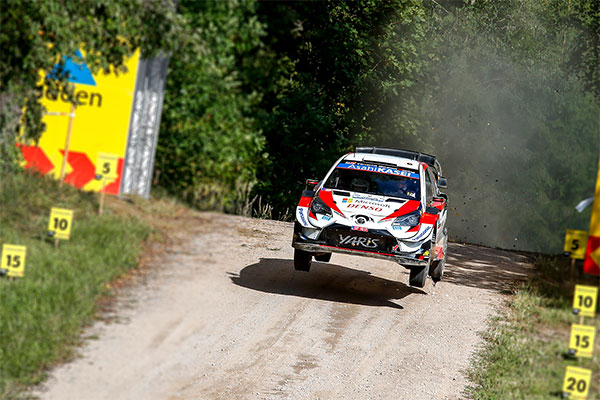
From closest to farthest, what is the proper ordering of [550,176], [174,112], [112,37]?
1. [174,112]
2. [112,37]
3. [550,176]

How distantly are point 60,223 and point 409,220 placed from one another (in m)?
3.28

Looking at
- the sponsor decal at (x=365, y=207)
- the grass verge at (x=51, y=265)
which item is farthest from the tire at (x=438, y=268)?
the grass verge at (x=51, y=265)

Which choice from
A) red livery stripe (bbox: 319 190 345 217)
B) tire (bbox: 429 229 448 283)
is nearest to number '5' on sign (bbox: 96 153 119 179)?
red livery stripe (bbox: 319 190 345 217)

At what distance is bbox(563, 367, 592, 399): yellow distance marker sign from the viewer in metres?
8.06

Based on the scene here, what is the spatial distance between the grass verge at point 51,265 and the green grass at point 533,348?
154 inches

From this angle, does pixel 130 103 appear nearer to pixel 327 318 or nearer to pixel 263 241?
pixel 263 241

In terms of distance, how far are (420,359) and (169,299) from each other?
2745 millimetres

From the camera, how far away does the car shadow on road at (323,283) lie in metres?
8.79

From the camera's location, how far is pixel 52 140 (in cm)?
654

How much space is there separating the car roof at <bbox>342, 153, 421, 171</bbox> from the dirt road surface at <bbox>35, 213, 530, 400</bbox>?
3.44 feet

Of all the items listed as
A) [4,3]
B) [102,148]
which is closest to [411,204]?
[102,148]

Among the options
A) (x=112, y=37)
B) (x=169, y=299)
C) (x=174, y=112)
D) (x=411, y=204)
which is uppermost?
(x=112, y=37)

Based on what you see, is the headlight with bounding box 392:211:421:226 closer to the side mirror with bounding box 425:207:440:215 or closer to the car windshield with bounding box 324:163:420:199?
the side mirror with bounding box 425:207:440:215

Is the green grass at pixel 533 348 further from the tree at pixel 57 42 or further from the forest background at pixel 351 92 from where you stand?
the tree at pixel 57 42
